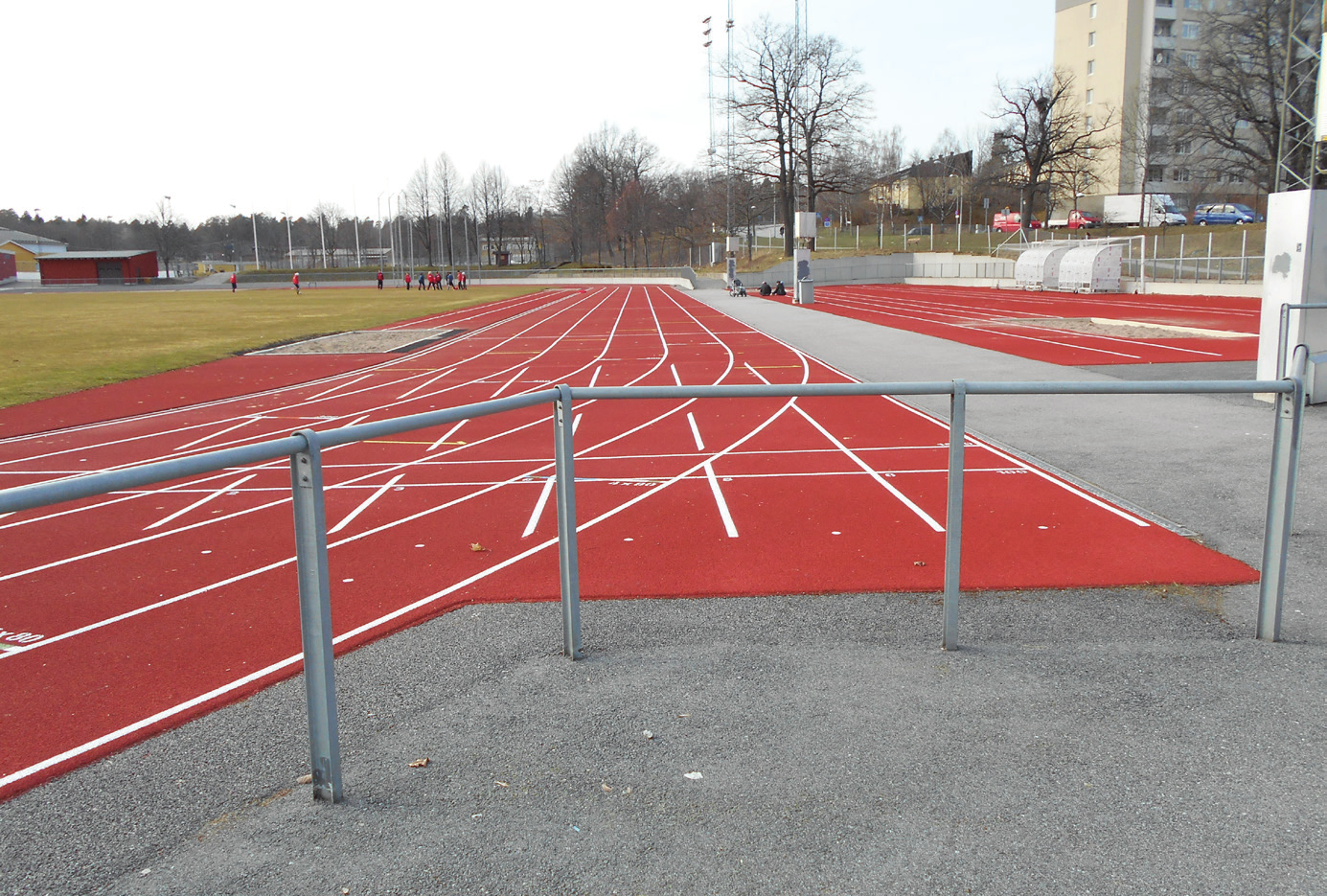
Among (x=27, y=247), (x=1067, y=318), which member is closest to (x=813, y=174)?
(x=1067, y=318)

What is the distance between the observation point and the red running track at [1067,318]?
20.7 m

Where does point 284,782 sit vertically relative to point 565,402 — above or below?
below

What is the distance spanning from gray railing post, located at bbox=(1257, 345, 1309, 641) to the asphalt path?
18 cm

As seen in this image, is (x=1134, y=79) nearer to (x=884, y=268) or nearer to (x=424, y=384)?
(x=884, y=268)

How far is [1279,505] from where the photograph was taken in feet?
15.3

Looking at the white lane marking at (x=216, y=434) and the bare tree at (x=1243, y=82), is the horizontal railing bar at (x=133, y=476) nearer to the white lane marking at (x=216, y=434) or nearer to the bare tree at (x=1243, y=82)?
the white lane marking at (x=216, y=434)

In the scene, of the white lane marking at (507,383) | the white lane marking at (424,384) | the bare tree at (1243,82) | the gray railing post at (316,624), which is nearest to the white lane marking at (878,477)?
the gray railing post at (316,624)

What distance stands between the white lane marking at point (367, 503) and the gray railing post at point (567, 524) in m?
3.77

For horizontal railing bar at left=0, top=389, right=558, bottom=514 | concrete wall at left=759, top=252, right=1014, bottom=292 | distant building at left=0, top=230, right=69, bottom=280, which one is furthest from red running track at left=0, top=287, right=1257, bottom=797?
distant building at left=0, top=230, right=69, bottom=280

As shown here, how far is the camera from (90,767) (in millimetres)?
3707

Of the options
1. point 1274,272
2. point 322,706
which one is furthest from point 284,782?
point 1274,272

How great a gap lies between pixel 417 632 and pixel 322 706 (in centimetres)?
188

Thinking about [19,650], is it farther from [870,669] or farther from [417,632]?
[870,669]

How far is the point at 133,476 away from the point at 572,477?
2.15 metres
